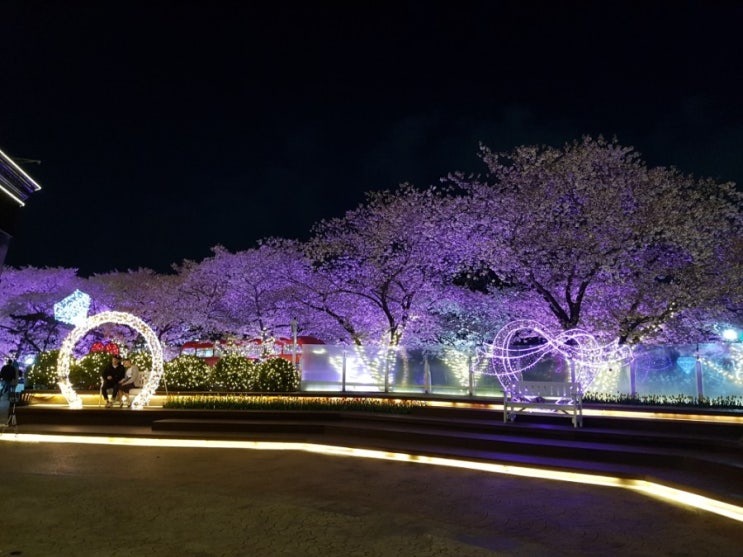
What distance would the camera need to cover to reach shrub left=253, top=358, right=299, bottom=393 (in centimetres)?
1892

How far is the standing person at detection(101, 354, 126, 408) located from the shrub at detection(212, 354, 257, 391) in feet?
12.2

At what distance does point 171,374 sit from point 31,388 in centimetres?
592

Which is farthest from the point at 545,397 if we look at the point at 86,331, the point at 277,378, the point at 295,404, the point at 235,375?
the point at 86,331

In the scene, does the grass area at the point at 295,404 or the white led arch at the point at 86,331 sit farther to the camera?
the white led arch at the point at 86,331

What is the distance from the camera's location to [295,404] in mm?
14523

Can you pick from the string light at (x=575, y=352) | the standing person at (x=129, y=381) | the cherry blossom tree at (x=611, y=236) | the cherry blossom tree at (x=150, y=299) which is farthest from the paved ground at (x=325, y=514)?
the cherry blossom tree at (x=150, y=299)

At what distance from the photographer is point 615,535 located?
593 cm

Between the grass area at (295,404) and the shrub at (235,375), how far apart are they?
366 centimetres

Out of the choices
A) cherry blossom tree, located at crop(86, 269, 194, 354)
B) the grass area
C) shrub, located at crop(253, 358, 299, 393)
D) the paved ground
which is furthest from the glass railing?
cherry blossom tree, located at crop(86, 269, 194, 354)

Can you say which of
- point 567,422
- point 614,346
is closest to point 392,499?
point 567,422

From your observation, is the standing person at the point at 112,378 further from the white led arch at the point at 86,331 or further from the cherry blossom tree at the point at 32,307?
the cherry blossom tree at the point at 32,307

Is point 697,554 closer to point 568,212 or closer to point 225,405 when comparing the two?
point 225,405

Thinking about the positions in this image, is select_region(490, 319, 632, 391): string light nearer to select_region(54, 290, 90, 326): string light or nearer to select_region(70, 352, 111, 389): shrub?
select_region(70, 352, 111, 389): shrub

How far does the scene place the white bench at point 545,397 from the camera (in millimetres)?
11219
